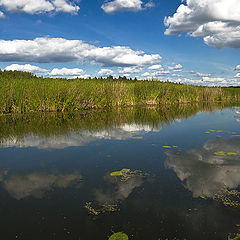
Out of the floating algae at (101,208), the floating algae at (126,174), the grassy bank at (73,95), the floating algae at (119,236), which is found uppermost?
the grassy bank at (73,95)

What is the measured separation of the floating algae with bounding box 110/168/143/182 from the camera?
4223mm

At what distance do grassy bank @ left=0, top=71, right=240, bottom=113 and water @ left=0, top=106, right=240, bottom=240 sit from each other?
23.3 feet

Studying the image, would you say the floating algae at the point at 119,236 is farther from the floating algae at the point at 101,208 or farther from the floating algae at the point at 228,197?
the floating algae at the point at 228,197

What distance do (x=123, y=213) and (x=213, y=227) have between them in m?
1.16

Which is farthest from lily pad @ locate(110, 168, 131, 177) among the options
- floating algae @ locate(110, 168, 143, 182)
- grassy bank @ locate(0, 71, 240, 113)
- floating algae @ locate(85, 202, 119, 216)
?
grassy bank @ locate(0, 71, 240, 113)

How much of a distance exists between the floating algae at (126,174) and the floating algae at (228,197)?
148 centimetres

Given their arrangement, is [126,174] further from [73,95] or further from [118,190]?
[73,95]

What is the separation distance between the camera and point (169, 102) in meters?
24.3

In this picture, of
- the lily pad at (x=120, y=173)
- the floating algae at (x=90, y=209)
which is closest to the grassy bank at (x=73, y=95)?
the lily pad at (x=120, y=173)

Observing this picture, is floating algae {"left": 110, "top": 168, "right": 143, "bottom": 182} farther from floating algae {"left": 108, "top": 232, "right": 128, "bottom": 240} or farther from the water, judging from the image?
floating algae {"left": 108, "top": 232, "right": 128, "bottom": 240}

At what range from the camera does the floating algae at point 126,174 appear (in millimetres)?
4223

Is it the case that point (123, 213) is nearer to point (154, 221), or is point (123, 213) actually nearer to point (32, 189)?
point (154, 221)

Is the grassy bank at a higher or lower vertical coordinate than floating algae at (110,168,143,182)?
higher

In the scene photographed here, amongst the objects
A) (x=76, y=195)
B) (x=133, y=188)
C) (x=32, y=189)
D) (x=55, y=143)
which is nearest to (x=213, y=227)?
(x=133, y=188)
